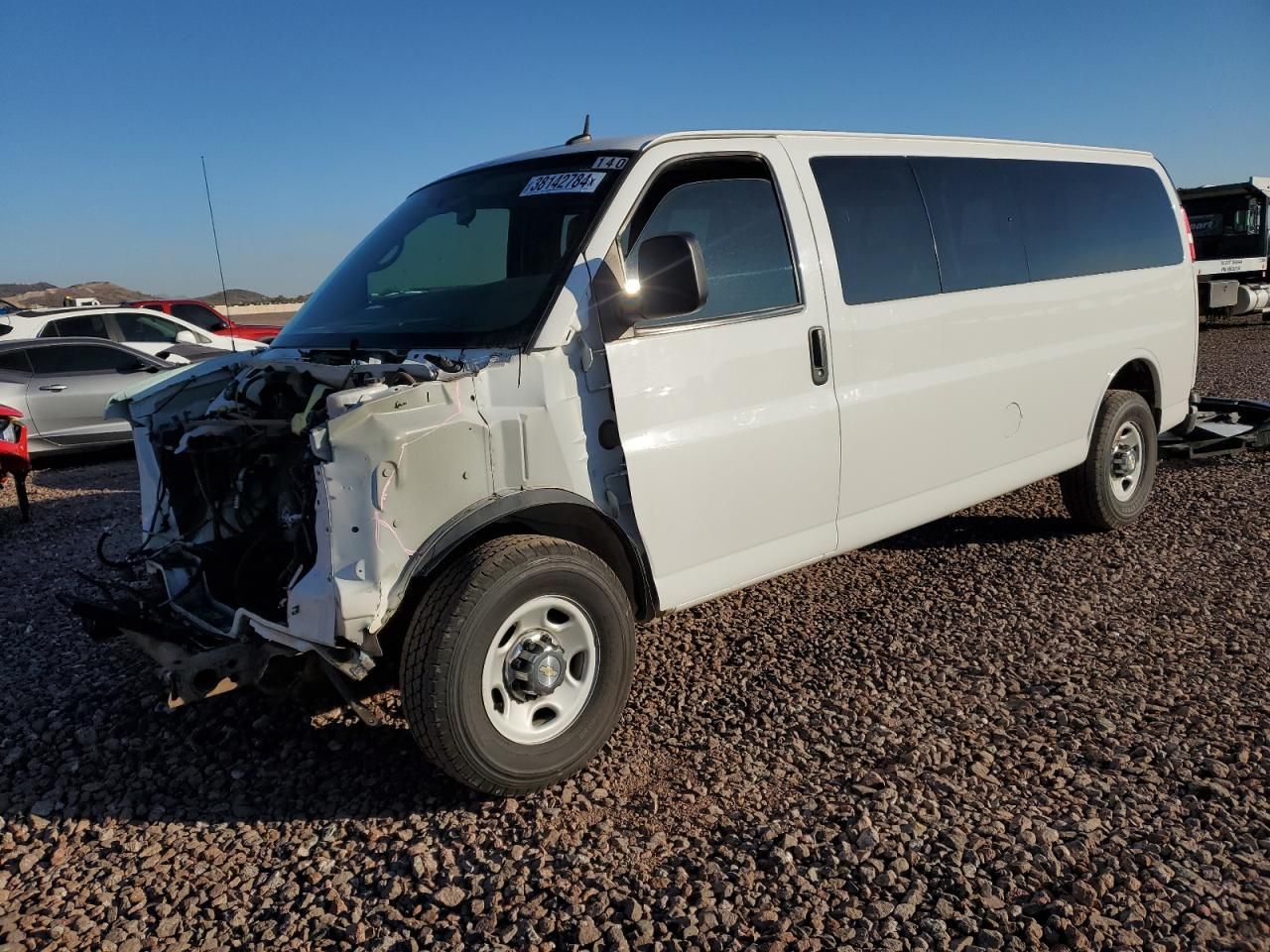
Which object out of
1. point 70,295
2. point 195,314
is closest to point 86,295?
point 70,295

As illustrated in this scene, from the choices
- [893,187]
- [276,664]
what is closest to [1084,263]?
[893,187]

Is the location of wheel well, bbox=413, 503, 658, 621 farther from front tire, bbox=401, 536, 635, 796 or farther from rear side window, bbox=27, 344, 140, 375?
rear side window, bbox=27, 344, 140, 375

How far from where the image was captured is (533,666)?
3.12m

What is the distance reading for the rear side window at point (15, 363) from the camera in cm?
974

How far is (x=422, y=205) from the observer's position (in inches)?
170

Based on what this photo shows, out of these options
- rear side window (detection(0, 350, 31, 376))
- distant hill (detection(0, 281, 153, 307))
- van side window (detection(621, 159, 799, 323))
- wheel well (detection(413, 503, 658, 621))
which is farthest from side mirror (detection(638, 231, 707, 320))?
distant hill (detection(0, 281, 153, 307))

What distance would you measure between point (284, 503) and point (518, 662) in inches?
43.3

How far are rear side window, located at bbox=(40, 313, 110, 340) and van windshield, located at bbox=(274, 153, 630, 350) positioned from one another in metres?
9.56

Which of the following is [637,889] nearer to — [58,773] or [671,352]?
[671,352]

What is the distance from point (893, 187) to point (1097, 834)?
2905 millimetres

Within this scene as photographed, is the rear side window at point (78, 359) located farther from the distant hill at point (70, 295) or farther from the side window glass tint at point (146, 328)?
the distant hill at point (70, 295)

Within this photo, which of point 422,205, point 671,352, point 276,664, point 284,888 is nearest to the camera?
point 284,888

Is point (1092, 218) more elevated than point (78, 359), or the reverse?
point (1092, 218)

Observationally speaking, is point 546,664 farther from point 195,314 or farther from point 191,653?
point 195,314
